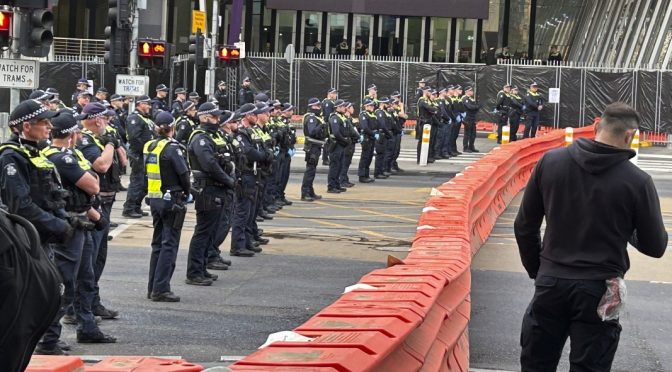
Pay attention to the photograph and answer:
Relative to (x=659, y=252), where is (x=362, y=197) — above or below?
below

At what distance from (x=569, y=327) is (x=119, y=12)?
62.9ft

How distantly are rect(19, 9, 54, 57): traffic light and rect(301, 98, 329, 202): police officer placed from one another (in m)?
9.30

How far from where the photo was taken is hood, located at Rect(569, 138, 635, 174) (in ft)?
21.5

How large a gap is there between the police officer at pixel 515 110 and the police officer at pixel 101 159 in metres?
28.1

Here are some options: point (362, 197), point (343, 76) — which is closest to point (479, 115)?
point (343, 76)

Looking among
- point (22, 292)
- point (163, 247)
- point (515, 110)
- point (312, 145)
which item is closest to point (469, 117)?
point (515, 110)

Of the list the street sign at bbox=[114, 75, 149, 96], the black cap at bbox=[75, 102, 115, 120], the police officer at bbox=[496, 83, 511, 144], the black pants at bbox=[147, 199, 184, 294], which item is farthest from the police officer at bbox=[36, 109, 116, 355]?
the police officer at bbox=[496, 83, 511, 144]

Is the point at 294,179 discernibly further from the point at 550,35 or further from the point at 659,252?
the point at 550,35

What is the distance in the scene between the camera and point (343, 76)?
45844 mm

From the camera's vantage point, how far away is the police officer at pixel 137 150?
20641mm

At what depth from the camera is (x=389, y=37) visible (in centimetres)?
6519

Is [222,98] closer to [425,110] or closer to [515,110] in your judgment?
[425,110]

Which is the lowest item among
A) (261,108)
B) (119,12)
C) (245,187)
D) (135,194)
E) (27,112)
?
(135,194)

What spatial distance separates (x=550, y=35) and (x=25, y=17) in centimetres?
6027
